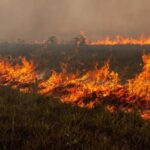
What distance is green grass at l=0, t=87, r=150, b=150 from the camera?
21.4ft

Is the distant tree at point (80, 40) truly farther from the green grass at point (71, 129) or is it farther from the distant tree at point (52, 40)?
the green grass at point (71, 129)

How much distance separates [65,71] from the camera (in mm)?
19828

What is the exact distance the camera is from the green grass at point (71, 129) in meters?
6.52

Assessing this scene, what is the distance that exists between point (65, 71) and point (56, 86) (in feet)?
13.4

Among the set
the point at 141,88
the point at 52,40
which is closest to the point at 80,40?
the point at 52,40

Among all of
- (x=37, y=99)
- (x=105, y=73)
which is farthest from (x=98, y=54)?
(x=37, y=99)

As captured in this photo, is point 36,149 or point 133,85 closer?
point 36,149

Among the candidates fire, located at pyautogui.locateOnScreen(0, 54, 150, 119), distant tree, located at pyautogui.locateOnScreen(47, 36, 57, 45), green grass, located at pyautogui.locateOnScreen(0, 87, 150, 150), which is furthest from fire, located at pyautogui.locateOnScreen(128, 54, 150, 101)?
distant tree, located at pyautogui.locateOnScreen(47, 36, 57, 45)

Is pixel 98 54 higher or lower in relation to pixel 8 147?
higher

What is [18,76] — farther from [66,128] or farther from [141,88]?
[66,128]

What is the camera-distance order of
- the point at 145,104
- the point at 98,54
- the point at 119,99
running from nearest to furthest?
the point at 145,104
the point at 119,99
the point at 98,54

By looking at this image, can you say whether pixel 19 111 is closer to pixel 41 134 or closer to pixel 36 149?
pixel 41 134

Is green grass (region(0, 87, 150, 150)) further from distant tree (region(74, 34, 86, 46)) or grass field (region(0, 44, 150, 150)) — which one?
distant tree (region(74, 34, 86, 46))

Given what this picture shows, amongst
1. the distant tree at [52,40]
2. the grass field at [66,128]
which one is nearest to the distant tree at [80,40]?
the distant tree at [52,40]
